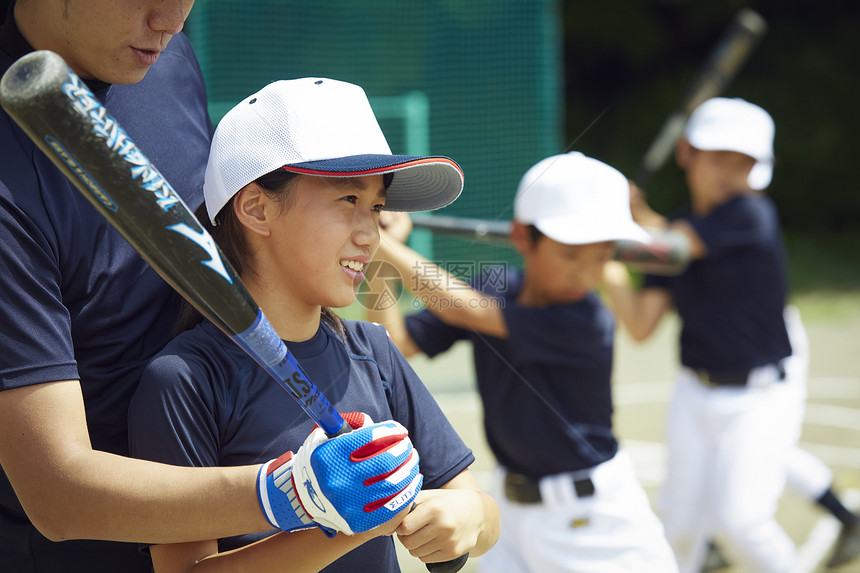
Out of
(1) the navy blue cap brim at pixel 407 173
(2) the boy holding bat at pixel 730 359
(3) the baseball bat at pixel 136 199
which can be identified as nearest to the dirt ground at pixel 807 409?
(2) the boy holding bat at pixel 730 359

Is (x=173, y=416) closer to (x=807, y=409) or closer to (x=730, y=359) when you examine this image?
(x=730, y=359)

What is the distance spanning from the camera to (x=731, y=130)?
4.57 meters

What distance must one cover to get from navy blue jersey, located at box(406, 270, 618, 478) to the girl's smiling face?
1505mm

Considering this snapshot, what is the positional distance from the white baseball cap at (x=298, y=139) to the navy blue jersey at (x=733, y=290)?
117 inches

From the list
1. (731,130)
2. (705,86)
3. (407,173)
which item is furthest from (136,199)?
(705,86)

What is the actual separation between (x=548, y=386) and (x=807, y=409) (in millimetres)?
4346

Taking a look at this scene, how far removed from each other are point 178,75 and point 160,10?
349 mm

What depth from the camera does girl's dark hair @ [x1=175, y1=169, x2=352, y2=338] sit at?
1.58 meters

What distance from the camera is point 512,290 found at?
335 centimetres

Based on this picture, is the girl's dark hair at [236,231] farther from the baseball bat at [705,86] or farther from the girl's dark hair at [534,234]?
the baseball bat at [705,86]

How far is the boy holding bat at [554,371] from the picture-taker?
2.80 m

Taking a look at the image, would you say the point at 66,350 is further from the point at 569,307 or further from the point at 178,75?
the point at 569,307

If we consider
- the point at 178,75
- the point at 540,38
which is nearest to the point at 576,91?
the point at 540,38

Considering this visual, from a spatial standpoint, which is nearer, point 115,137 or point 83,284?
point 115,137
